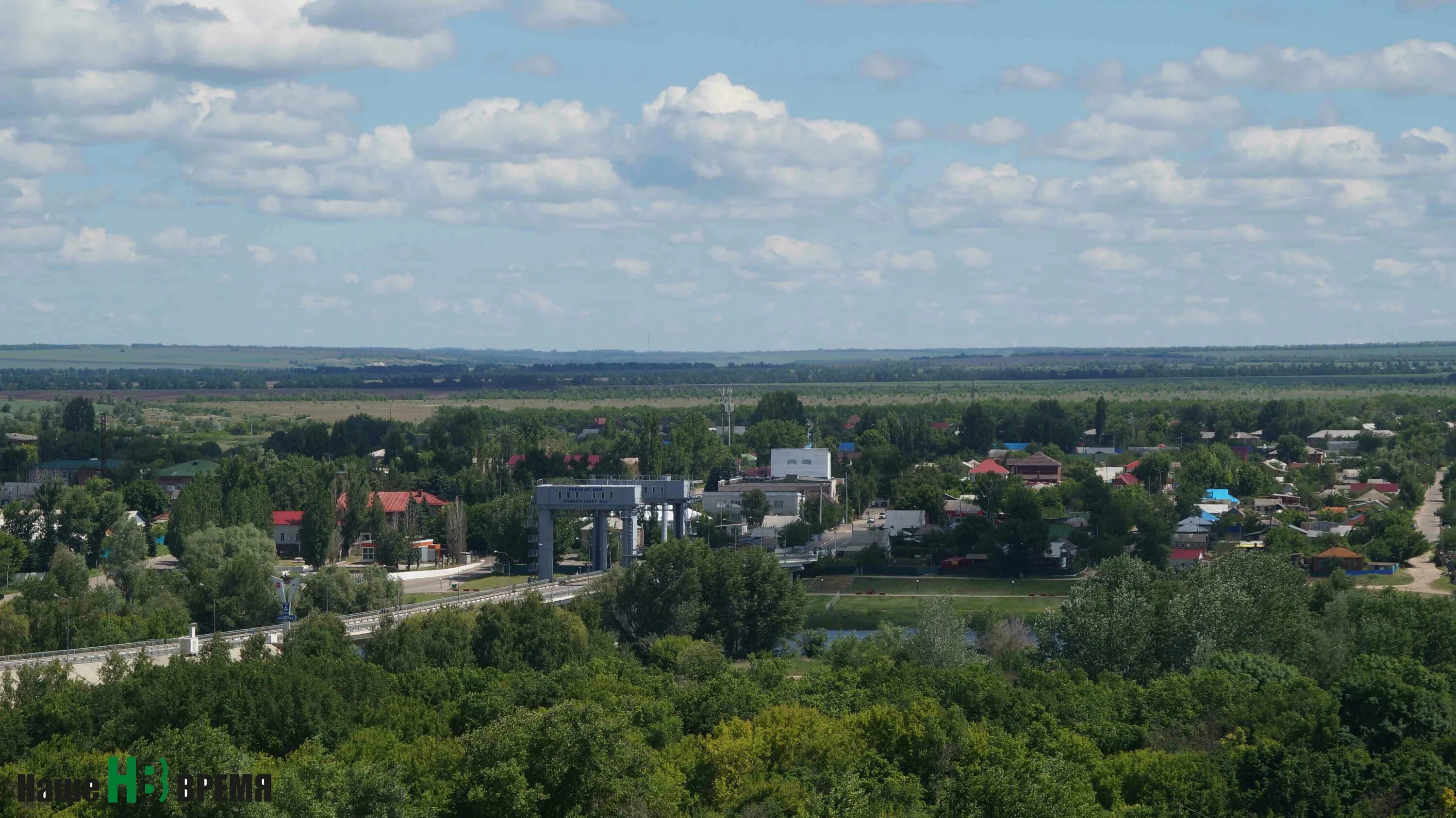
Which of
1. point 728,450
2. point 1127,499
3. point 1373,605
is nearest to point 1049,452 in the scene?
point 728,450

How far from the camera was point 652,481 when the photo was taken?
338 feet

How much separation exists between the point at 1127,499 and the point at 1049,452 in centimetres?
5061

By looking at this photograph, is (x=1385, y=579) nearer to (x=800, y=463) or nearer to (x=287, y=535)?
(x=800, y=463)

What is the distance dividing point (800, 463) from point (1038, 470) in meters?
20.5

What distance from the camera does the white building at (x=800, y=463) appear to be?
13775 centimetres

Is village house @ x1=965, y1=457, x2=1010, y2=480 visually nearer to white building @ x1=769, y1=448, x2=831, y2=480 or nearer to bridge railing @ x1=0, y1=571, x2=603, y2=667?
white building @ x1=769, y1=448, x2=831, y2=480

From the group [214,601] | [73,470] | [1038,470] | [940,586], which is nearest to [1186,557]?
[940,586]

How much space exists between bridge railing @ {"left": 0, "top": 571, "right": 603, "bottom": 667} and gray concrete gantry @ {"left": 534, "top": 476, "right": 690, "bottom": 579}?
147 cm

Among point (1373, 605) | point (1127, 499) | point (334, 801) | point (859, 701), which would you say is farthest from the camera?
point (1127, 499)

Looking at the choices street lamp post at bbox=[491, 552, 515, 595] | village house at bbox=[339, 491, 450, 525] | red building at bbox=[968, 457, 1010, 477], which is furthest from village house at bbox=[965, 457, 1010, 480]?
street lamp post at bbox=[491, 552, 515, 595]

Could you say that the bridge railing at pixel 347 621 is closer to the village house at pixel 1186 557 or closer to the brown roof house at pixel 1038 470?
the village house at pixel 1186 557

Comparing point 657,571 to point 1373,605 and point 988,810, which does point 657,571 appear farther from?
point 988,810

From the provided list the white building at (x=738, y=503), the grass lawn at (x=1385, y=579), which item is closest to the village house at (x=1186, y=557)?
the grass lawn at (x=1385, y=579)

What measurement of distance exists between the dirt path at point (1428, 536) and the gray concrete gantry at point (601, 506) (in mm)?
37929
